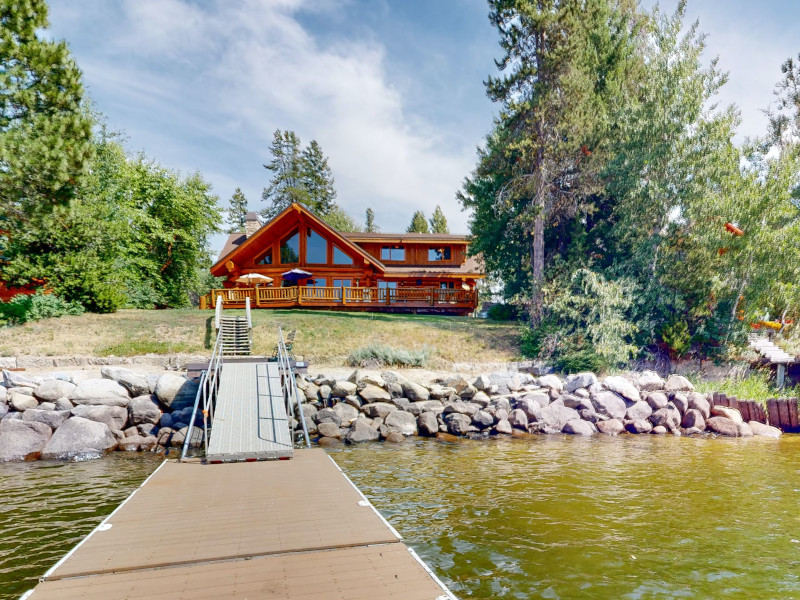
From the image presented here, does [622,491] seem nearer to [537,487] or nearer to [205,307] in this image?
[537,487]

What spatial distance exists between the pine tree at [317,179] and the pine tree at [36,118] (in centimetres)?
4371

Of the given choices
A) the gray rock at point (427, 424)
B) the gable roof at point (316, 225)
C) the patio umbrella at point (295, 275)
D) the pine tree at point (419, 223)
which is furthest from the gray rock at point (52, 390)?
the pine tree at point (419, 223)

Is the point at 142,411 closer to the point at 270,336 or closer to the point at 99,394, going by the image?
the point at 99,394

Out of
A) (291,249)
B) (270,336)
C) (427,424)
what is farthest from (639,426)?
(291,249)

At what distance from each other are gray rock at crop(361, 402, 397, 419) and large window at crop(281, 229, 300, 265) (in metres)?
19.9

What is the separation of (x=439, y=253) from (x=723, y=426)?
25.2 m

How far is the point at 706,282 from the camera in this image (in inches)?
760

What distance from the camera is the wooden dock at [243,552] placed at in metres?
3.99

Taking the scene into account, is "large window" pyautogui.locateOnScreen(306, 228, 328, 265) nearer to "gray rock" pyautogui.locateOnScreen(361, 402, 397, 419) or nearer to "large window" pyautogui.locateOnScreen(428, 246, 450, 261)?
"large window" pyautogui.locateOnScreen(428, 246, 450, 261)

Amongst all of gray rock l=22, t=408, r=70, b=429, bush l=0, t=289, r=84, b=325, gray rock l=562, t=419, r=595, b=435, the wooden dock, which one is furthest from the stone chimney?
the wooden dock

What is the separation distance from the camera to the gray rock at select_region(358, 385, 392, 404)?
14156 millimetres

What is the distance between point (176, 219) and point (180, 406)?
A: 26618 millimetres

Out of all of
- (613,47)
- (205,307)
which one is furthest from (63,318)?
(613,47)

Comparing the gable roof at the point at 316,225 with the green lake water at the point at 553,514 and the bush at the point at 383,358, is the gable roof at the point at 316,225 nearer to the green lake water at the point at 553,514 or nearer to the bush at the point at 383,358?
the bush at the point at 383,358
